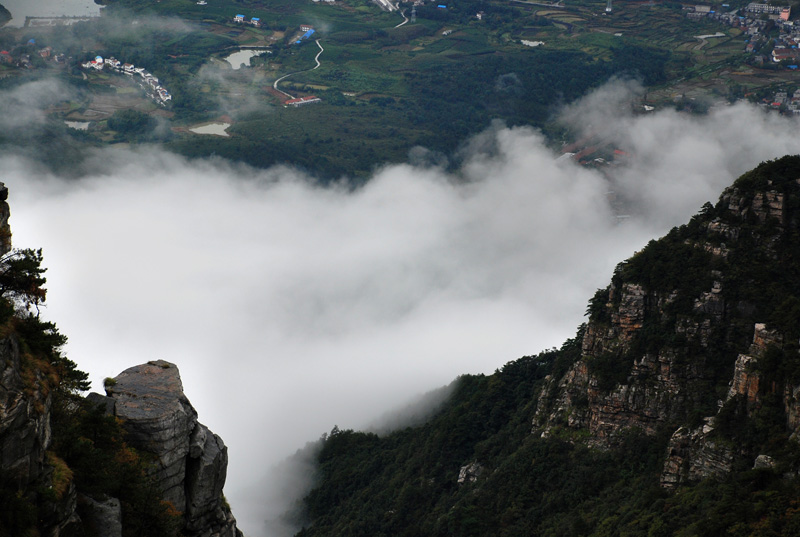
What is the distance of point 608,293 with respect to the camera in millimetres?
72750

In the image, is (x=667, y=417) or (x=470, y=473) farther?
(x=470, y=473)

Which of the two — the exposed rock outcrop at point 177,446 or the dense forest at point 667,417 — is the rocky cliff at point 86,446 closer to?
the exposed rock outcrop at point 177,446

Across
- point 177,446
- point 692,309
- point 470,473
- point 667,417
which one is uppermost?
point 177,446

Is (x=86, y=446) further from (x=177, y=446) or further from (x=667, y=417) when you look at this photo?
(x=667, y=417)

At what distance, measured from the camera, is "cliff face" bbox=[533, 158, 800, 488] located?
2559 inches

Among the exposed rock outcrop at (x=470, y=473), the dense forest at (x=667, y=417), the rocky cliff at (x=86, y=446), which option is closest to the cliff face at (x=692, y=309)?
the dense forest at (x=667, y=417)

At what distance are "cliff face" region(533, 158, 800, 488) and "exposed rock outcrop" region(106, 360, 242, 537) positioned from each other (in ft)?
120

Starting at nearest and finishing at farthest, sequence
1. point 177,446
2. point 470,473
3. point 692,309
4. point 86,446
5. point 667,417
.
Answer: point 86,446
point 177,446
point 667,417
point 692,309
point 470,473

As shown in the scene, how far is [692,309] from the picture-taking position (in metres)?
66.4

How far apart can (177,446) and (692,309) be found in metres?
43.7

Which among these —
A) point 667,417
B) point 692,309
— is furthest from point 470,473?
point 692,309

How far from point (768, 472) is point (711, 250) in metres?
22.6

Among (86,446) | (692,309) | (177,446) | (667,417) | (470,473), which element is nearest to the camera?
(86,446)

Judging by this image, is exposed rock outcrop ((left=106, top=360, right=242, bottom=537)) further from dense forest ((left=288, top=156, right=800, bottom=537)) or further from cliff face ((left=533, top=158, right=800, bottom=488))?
cliff face ((left=533, top=158, right=800, bottom=488))
